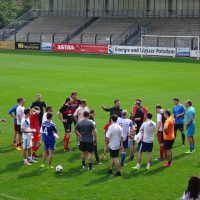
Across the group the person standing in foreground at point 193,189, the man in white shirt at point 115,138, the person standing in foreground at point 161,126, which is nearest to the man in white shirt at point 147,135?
the man in white shirt at point 115,138

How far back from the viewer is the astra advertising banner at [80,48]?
206ft

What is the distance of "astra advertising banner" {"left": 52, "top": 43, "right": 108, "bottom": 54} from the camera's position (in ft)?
206

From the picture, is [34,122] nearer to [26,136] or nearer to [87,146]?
[26,136]

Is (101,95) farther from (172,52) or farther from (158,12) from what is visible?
(158,12)

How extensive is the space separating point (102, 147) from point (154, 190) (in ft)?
15.9

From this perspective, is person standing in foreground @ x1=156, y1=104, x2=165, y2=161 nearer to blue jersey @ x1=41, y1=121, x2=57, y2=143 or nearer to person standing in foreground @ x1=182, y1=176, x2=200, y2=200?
blue jersey @ x1=41, y1=121, x2=57, y2=143

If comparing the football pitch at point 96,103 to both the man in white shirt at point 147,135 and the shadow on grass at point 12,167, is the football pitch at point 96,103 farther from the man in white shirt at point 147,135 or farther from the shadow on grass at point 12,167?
the man in white shirt at point 147,135

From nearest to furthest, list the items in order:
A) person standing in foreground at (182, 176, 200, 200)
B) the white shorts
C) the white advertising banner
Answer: person standing in foreground at (182, 176, 200, 200) → the white shorts → the white advertising banner

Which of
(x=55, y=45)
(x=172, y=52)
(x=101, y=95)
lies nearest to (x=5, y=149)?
(x=101, y=95)

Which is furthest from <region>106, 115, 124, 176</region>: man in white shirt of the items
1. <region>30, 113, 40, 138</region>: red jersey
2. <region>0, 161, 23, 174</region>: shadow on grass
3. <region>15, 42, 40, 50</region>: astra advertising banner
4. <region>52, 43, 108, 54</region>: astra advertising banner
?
<region>15, 42, 40, 50</region>: astra advertising banner

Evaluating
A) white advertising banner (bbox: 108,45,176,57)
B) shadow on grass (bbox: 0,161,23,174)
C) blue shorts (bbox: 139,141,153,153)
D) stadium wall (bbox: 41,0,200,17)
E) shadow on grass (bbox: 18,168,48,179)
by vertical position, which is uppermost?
stadium wall (bbox: 41,0,200,17)

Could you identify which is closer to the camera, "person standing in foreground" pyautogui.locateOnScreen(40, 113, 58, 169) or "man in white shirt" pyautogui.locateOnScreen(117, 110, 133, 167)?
"person standing in foreground" pyautogui.locateOnScreen(40, 113, 58, 169)

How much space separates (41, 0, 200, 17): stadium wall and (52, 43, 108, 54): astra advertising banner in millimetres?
15209

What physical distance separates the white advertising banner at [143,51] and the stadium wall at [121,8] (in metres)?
15.4
